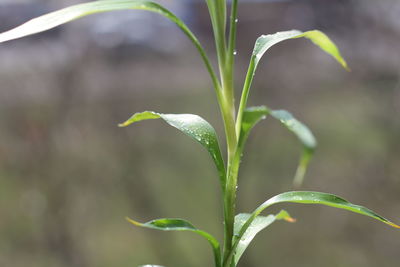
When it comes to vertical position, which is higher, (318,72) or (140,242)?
(318,72)

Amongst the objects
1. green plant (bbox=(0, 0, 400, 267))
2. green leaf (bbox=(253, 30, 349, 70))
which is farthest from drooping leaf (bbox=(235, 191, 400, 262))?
green leaf (bbox=(253, 30, 349, 70))

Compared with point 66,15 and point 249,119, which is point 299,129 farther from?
point 66,15

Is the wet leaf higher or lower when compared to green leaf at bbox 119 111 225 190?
higher

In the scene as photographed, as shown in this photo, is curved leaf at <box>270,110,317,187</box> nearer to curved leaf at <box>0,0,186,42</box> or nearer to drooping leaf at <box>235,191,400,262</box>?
drooping leaf at <box>235,191,400,262</box>

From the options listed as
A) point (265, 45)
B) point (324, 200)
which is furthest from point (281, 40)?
point (324, 200)

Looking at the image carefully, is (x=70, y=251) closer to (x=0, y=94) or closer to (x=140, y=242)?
(x=0, y=94)

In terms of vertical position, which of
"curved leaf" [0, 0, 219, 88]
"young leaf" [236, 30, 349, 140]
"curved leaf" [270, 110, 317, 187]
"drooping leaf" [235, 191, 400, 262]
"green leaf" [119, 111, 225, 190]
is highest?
"curved leaf" [0, 0, 219, 88]

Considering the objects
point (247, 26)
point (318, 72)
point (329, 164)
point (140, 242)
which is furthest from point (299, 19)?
point (140, 242)

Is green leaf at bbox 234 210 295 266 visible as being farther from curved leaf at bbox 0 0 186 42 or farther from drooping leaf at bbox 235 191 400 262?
curved leaf at bbox 0 0 186 42

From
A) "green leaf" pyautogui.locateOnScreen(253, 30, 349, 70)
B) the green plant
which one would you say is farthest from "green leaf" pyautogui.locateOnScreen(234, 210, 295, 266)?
"green leaf" pyautogui.locateOnScreen(253, 30, 349, 70)
